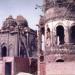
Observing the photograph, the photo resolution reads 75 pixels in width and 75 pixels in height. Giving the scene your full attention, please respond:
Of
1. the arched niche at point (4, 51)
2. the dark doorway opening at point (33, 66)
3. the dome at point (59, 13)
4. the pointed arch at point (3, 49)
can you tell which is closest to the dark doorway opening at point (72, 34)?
the dome at point (59, 13)

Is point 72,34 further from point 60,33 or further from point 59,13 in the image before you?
point 59,13

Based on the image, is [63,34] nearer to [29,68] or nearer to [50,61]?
[50,61]

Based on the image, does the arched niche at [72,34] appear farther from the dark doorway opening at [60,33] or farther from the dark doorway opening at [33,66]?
the dark doorway opening at [33,66]

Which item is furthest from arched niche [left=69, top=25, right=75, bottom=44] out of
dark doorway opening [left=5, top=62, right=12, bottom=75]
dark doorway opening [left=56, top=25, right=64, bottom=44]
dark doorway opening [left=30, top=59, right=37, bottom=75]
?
dark doorway opening [left=5, top=62, right=12, bottom=75]

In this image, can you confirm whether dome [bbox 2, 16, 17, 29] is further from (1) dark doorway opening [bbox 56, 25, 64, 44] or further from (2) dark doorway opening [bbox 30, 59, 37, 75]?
(1) dark doorway opening [bbox 56, 25, 64, 44]

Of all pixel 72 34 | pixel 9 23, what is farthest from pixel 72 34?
pixel 9 23

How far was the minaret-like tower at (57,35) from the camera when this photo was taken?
100 feet

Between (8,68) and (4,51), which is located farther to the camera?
(4,51)

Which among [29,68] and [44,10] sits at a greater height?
[44,10]

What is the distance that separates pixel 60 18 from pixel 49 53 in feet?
12.8

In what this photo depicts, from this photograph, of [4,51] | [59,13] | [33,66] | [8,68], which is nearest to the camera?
[59,13]

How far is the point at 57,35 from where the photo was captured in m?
33.3

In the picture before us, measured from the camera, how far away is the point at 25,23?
4456 cm

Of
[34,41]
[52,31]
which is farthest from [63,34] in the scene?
[34,41]
